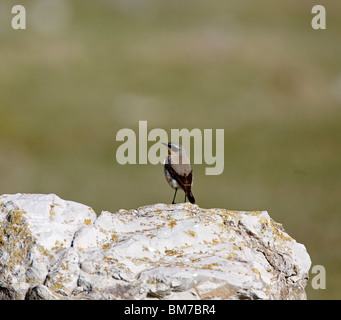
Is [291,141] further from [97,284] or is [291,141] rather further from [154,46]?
[97,284]

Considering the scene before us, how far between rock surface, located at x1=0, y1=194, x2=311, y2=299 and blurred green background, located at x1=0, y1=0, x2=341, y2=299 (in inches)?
369

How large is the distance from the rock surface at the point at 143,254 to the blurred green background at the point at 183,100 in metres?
9.36

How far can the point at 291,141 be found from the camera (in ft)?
109

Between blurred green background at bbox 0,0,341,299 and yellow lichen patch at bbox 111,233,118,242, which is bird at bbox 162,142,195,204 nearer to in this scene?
blurred green background at bbox 0,0,341,299

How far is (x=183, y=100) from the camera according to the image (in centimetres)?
3800

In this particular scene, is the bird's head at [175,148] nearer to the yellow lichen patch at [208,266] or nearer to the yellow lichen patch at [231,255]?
the yellow lichen patch at [231,255]

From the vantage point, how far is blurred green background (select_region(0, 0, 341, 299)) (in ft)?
91.7

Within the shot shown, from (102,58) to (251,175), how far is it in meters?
15.5

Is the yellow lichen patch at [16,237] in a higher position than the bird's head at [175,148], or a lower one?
lower

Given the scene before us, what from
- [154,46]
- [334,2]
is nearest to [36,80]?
[154,46]

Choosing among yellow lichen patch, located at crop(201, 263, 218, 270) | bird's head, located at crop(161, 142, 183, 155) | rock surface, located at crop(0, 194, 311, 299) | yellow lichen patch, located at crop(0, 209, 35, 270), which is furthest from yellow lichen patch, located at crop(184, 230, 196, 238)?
bird's head, located at crop(161, 142, 183, 155)

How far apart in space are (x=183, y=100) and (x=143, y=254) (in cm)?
2840

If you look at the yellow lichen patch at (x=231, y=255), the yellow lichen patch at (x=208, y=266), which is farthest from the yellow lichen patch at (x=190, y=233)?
the yellow lichen patch at (x=208, y=266)

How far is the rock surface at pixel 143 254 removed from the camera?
9305 mm
